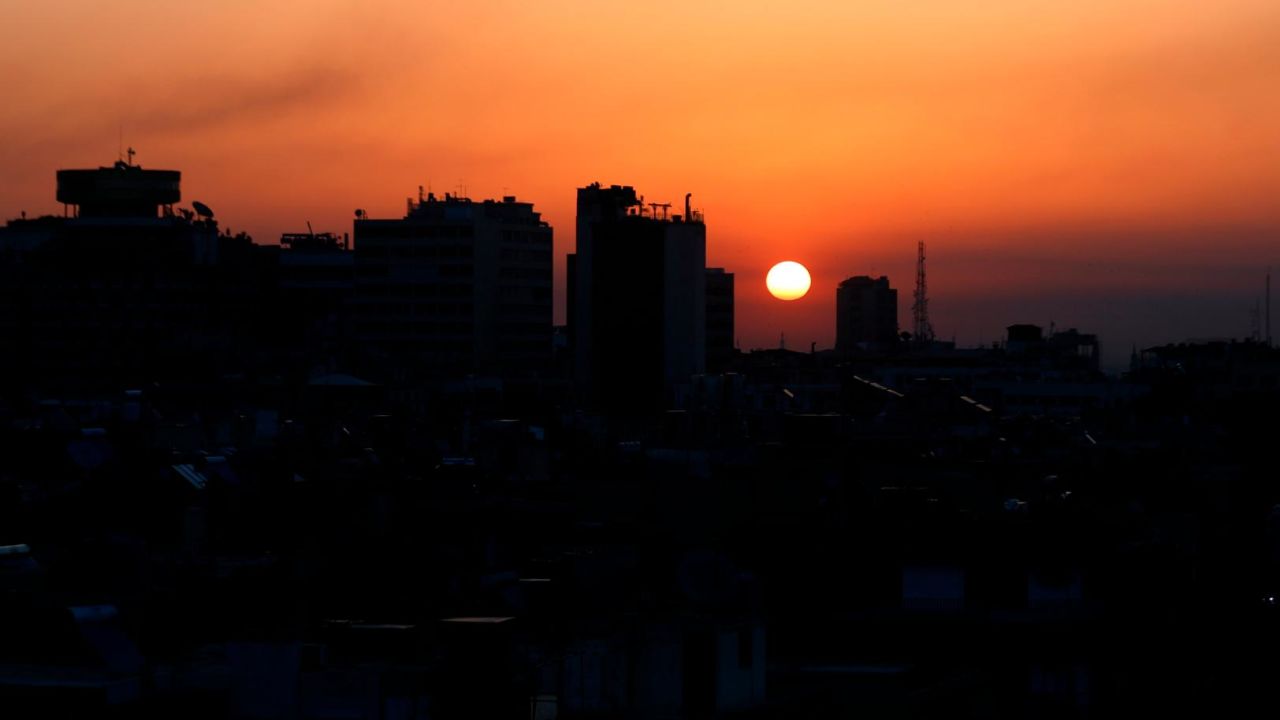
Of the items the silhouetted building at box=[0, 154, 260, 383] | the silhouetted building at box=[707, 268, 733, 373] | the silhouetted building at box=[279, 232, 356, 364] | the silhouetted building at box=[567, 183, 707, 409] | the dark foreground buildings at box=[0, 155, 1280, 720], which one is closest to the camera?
the dark foreground buildings at box=[0, 155, 1280, 720]

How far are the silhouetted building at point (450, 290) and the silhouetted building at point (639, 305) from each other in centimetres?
2880

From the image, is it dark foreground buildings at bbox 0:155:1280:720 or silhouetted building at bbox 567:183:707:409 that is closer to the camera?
dark foreground buildings at bbox 0:155:1280:720

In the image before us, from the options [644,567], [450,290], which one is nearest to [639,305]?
[450,290]

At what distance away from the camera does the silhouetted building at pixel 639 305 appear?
10219 cm

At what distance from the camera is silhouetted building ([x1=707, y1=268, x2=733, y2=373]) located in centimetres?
14762

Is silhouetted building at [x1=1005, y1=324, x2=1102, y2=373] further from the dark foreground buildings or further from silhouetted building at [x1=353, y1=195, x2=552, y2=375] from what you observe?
the dark foreground buildings

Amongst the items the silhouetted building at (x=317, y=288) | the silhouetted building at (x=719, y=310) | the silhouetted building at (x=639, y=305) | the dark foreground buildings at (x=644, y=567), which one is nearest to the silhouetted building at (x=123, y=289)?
the silhouetted building at (x=317, y=288)

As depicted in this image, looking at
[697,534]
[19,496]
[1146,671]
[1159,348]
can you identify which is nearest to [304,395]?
[19,496]

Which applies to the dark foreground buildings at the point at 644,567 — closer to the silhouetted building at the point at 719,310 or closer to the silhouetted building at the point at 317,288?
the silhouetted building at the point at 317,288

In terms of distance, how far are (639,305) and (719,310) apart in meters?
47.2

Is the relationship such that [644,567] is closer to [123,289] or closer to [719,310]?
[123,289]

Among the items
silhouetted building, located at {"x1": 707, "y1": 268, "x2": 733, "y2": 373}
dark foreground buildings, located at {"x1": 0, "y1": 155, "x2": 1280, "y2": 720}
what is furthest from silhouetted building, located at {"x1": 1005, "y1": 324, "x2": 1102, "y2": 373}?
dark foreground buildings, located at {"x1": 0, "y1": 155, "x2": 1280, "y2": 720}

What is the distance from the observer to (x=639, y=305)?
103562 millimetres

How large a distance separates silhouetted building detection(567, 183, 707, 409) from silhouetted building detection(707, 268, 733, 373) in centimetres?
3935
